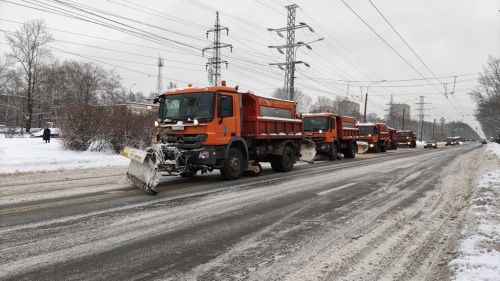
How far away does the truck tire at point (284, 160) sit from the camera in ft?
46.0

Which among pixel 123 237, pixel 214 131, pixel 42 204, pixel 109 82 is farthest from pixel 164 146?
pixel 109 82

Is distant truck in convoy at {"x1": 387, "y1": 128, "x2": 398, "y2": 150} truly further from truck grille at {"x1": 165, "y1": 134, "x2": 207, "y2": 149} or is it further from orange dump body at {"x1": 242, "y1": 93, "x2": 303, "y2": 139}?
truck grille at {"x1": 165, "y1": 134, "x2": 207, "y2": 149}

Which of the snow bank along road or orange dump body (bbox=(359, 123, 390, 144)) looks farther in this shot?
orange dump body (bbox=(359, 123, 390, 144))

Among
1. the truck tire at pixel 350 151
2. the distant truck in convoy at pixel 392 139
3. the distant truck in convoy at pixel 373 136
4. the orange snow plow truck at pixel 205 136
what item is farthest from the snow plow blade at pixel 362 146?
the orange snow plow truck at pixel 205 136

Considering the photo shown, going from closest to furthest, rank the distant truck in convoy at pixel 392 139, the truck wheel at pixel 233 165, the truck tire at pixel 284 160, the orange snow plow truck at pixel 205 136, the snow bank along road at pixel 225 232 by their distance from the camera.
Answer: the snow bank along road at pixel 225 232
the orange snow plow truck at pixel 205 136
the truck wheel at pixel 233 165
the truck tire at pixel 284 160
the distant truck in convoy at pixel 392 139

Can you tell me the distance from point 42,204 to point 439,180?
11.0 m

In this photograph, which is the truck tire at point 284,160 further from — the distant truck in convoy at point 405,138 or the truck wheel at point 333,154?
the distant truck in convoy at point 405,138

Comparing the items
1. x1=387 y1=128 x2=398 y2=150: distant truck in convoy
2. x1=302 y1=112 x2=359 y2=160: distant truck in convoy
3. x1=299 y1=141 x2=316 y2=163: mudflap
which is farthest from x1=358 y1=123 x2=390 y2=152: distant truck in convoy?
x1=299 y1=141 x2=316 y2=163: mudflap

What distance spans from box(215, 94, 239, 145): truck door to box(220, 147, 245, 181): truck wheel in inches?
22.1

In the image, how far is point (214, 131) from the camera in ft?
34.4

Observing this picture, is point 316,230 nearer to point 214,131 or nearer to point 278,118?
point 214,131

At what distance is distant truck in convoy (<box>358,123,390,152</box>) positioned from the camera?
3353 centimetres

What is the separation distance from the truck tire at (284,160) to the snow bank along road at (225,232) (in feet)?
14.1

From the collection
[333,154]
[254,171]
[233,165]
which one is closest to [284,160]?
[254,171]
